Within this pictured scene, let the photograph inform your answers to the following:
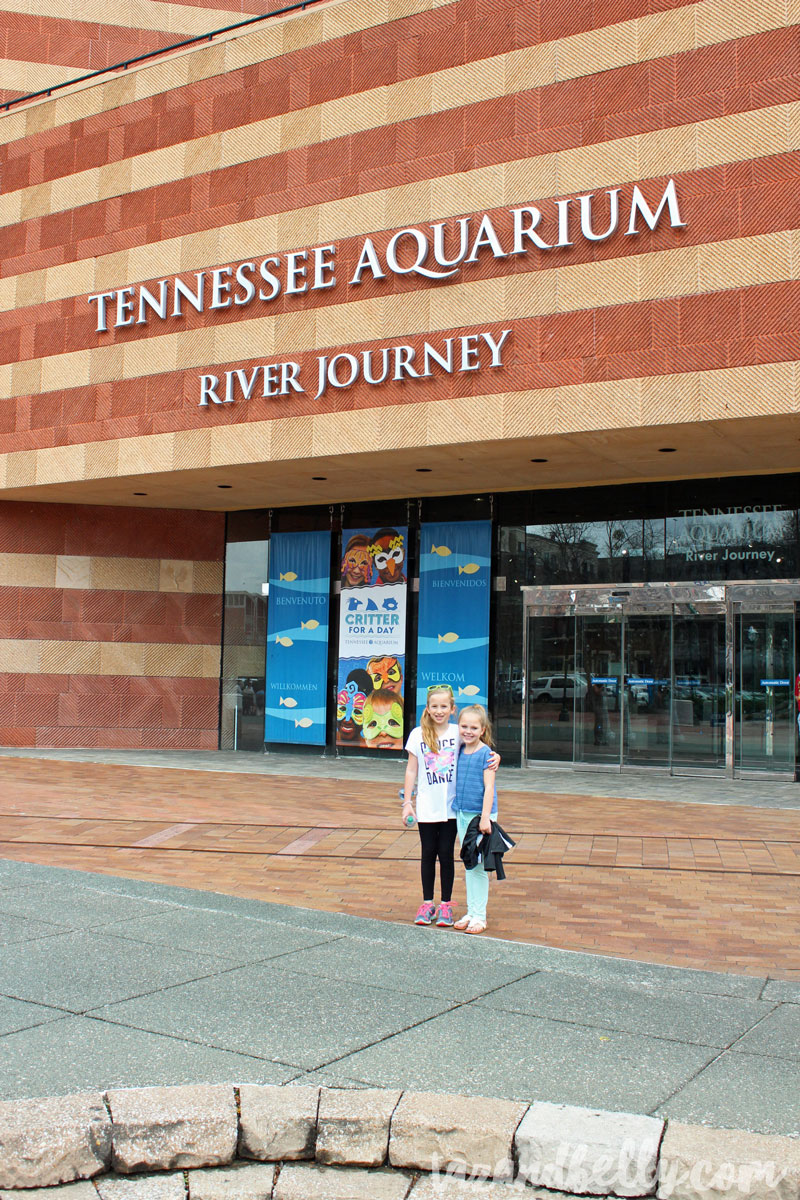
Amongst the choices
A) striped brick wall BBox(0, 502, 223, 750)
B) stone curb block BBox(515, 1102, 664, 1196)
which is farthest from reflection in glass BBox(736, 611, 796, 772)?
stone curb block BBox(515, 1102, 664, 1196)

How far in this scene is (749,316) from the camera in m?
12.0

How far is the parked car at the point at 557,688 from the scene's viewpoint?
16.4 m

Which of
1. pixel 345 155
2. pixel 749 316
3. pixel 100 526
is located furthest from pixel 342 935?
pixel 100 526

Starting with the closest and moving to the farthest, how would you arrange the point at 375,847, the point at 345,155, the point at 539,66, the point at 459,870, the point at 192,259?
the point at 459,870
the point at 375,847
the point at 539,66
the point at 345,155
the point at 192,259

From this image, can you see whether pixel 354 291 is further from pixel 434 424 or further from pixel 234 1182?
pixel 234 1182

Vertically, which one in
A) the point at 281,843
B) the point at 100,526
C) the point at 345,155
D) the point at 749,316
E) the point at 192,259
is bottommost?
the point at 281,843

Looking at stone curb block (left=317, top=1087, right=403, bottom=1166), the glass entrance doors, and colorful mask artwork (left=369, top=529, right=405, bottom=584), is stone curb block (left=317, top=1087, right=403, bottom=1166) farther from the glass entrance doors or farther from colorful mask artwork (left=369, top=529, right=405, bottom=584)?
colorful mask artwork (left=369, top=529, right=405, bottom=584)

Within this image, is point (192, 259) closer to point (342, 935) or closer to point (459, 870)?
point (459, 870)

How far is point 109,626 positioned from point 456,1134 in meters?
16.3

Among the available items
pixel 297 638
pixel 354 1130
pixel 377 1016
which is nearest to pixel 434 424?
pixel 297 638

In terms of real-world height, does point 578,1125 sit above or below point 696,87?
below

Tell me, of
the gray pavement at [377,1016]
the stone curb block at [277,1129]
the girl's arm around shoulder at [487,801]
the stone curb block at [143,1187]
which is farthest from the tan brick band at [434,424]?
the stone curb block at [143,1187]

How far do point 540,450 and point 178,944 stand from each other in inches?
364

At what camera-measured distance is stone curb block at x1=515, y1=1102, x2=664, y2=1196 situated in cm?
368
